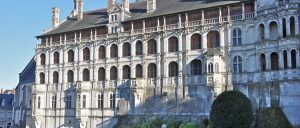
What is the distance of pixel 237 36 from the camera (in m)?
47.7

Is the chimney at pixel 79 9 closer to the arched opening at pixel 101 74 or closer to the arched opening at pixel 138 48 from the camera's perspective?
the arched opening at pixel 101 74

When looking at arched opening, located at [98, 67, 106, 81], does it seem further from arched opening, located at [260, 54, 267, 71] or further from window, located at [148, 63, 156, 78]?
arched opening, located at [260, 54, 267, 71]

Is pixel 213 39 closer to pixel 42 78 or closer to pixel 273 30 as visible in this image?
pixel 273 30

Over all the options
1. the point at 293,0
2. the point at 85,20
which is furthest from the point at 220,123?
the point at 85,20

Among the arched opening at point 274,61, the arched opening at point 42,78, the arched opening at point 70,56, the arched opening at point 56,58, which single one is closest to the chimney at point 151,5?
the arched opening at point 70,56

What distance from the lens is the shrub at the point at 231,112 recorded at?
36.8 metres

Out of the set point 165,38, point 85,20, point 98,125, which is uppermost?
point 85,20

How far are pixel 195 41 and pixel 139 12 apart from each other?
11.3 metres

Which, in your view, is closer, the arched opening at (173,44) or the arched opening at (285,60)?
the arched opening at (285,60)

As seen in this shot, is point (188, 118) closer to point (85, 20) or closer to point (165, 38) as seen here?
point (165, 38)

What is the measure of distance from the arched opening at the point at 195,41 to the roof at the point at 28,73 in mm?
39871

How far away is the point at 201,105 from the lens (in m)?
47.7

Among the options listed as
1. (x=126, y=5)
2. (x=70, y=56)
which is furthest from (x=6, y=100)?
(x=126, y=5)

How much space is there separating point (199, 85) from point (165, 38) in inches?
325
